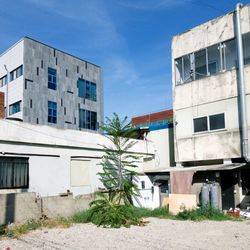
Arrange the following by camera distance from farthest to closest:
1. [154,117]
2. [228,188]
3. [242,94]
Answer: [154,117] → [228,188] → [242,94]

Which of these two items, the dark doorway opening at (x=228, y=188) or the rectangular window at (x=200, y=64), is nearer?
the dark doorway opening at (x=228, y=188)

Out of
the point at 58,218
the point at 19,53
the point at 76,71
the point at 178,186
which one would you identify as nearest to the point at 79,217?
the point at 58,218

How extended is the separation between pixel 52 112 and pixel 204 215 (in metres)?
24.4

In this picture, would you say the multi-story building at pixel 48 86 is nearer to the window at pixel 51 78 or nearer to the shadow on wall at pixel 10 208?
the window at pixel 51 78

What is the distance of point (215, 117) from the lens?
65.3 ft

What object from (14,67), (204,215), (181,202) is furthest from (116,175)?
(14,67)

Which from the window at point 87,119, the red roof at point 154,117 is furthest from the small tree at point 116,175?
the red roof at point 154,117

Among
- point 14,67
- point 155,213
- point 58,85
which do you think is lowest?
point 155,213

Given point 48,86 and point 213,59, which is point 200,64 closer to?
point 213,59

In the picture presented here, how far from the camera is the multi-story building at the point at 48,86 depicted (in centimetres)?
3556

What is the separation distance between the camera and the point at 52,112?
37.8 m

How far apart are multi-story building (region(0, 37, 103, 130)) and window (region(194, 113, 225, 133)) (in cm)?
1853

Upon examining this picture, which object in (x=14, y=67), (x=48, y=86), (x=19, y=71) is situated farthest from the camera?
(x=48, y=86)

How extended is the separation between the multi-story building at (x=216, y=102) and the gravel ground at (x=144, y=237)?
13.4 ft
